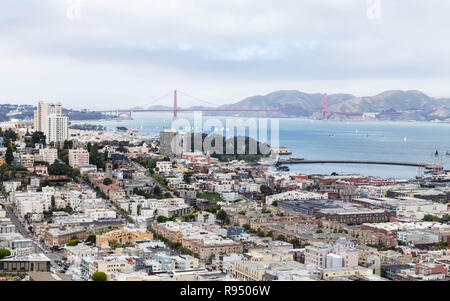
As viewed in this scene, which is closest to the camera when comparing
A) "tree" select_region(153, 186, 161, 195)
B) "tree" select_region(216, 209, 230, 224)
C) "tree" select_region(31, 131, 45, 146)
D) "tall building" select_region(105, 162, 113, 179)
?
"tree" select_region(216, 209, 230, 224)

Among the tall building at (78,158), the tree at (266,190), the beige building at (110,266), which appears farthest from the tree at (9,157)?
the beige building at (110,266)

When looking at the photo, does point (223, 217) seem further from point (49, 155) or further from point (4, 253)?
point (49, 155)

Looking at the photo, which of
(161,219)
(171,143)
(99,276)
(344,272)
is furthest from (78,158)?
(344,272)

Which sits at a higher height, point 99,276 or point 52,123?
point 52,123

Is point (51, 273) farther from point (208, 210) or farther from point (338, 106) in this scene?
point (338, 106)

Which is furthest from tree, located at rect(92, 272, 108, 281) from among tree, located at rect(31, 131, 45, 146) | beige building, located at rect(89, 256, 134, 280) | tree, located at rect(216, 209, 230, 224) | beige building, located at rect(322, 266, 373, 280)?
tree, located at rect(31, 131, 45, 146)

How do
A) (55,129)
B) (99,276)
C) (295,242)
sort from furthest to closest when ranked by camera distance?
(55,129)
(295,242)
(99,276)

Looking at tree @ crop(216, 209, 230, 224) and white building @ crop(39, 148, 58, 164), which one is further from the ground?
white building @ crop(39, 148, 58, 164)

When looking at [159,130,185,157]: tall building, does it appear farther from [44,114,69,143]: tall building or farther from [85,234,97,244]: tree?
[85,234,97,244]: tree
